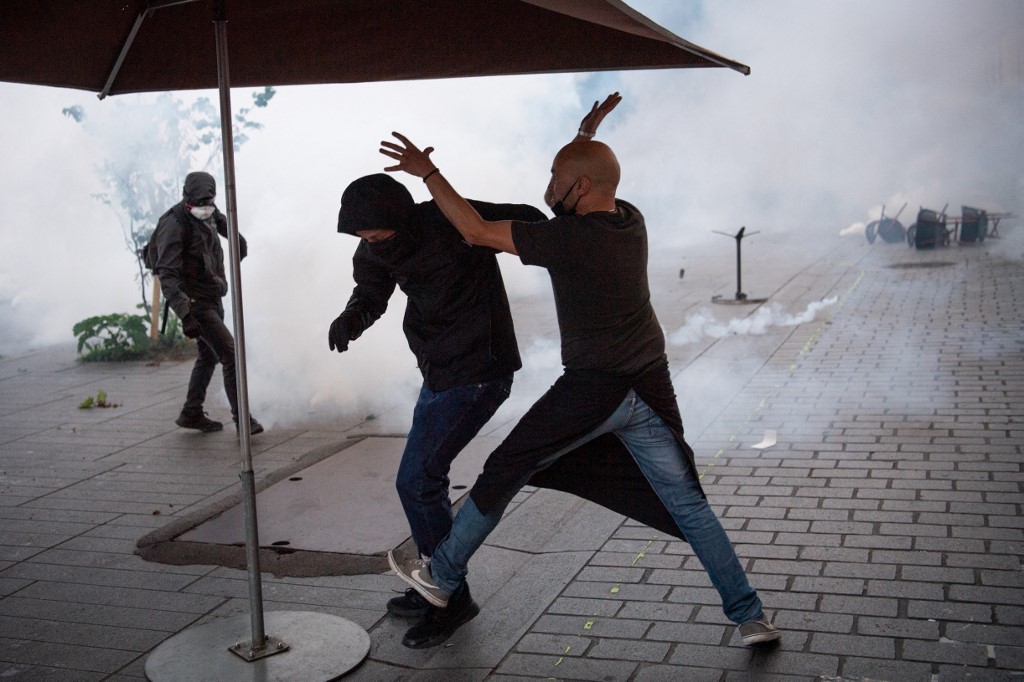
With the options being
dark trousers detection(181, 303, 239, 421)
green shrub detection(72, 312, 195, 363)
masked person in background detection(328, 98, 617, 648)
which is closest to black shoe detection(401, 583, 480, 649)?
masked person in background detection(328, 98, 617, 648)

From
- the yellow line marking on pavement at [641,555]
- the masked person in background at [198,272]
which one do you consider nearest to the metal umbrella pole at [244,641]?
the yellow line marking on pavement at [641,555]

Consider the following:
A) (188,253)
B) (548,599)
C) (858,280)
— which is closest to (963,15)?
(858,280)

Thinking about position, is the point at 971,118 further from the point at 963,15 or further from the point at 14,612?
the point at 14,612

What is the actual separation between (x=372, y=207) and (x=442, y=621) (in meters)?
1.52

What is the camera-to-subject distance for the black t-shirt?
127 inches

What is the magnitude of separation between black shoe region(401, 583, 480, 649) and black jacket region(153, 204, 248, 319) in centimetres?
331

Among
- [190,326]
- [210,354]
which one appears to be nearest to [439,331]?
[190,326]

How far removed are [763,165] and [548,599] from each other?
20658 mm

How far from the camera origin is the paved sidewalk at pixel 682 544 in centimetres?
348

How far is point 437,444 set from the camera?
144 inches

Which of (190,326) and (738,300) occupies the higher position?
(190,326)

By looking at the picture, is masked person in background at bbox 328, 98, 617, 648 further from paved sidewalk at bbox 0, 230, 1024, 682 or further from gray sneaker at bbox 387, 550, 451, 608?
paved sidewalk at bbox 0, 230, 1024, 682

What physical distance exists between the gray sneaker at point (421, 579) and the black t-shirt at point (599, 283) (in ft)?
3.11

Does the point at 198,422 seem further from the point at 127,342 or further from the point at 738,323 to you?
the point at 738,323
